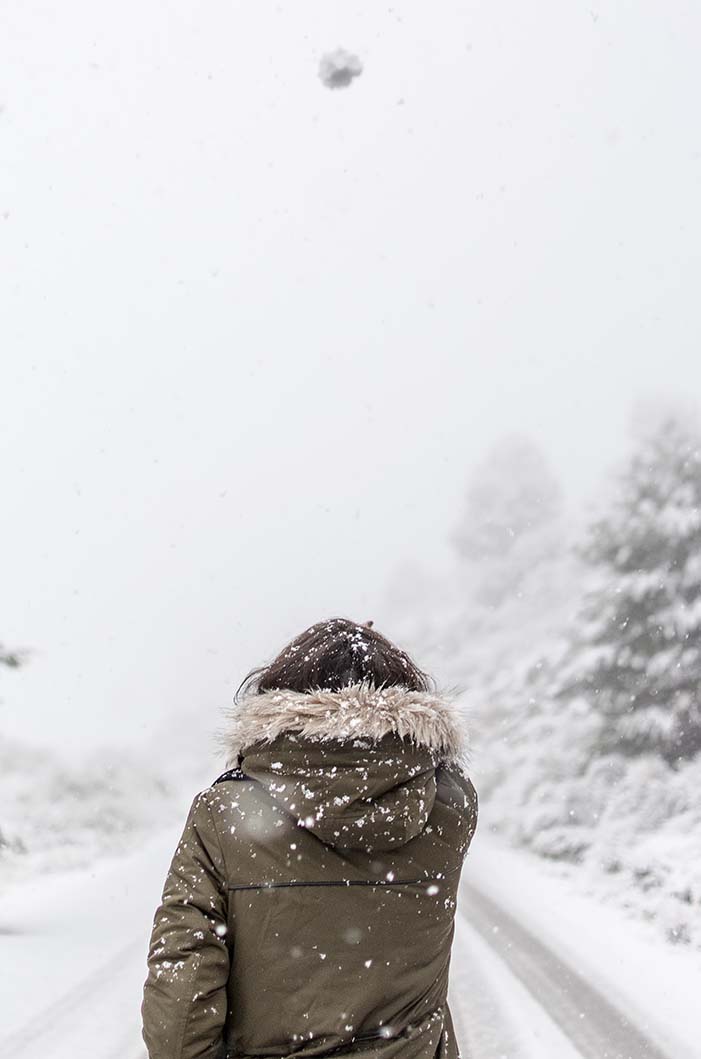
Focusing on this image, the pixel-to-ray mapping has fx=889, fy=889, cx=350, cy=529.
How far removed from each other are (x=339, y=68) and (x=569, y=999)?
101 metres

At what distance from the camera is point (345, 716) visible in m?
1.57

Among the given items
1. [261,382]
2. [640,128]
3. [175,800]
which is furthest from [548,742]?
[261,382]

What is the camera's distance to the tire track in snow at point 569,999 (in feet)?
17.7

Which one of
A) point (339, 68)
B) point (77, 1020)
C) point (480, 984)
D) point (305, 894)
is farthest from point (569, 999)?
point (339, 68)

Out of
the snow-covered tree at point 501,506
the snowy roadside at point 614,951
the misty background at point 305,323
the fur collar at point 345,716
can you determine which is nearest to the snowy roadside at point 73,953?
the snowy roadside at point 614,951

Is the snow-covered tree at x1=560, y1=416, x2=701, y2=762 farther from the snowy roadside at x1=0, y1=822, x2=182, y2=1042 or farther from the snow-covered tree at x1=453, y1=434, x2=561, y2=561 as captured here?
the snow-covered tree at x1=453, y1=434, x2=561, y2=561

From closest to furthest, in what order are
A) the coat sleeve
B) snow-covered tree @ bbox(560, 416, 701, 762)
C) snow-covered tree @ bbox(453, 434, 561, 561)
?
1. the coat sleeve
2. snow-covered tree @ bbox(560, 416, 701, 762)
3. snow-covered tree @ bbox(453, 434, 561, 561)

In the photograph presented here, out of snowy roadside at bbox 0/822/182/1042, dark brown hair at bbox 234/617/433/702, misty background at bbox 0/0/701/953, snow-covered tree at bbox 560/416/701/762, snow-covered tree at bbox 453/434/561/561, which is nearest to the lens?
dark brown hair at bbox 234/617/433/702

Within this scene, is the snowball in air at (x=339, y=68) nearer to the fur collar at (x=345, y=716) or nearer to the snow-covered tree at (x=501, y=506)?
the snow-covered tree at (x=501, y=506)

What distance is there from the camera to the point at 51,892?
506 inches

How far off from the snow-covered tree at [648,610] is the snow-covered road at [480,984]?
4.63 meters

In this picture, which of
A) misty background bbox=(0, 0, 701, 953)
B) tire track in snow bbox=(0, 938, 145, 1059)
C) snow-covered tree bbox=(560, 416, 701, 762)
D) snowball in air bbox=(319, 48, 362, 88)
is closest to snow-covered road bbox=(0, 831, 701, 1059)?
tire track in snow bbox=(0, 938, 145, 1059)

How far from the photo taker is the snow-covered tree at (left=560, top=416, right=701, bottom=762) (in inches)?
608

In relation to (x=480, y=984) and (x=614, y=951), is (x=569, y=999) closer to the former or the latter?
(x=480, y=984)
